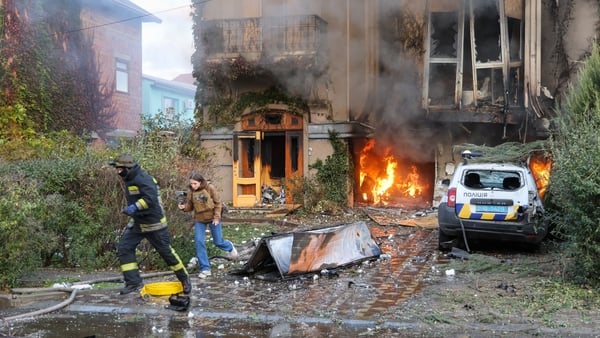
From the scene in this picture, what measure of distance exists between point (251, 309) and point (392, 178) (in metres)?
13.4

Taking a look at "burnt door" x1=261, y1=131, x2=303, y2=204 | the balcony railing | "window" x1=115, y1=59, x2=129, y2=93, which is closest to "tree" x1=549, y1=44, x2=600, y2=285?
the balcony railing

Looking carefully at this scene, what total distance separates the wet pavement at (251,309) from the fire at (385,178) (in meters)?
10.1

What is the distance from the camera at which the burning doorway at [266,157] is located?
1820cm

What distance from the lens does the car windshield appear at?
35.1 ft

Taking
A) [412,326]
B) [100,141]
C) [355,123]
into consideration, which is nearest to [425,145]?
[355,123]

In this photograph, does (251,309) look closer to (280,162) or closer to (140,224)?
(140,224)

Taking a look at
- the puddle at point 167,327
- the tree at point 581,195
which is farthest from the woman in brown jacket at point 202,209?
the tree at point 581,195

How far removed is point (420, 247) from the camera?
11727 mm

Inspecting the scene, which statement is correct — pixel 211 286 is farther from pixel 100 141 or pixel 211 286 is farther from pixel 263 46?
pixel 100 141

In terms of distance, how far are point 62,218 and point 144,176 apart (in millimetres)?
2313

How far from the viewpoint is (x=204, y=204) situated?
29.3ft

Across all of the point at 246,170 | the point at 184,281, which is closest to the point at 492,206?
the point at 184,281

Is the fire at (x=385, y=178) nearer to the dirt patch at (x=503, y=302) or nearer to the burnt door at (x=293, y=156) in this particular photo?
the burnt door at (x=293, y=156)

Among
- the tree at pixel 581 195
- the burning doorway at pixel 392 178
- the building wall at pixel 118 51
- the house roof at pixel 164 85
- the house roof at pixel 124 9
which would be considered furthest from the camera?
the house roof at pixel 164 85
